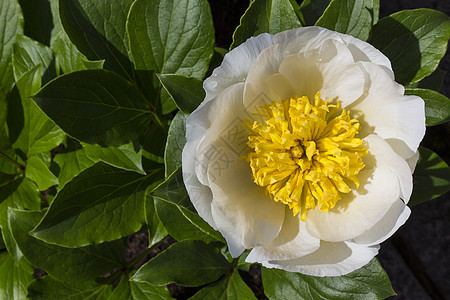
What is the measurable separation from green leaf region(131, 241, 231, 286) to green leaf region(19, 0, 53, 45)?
620mm

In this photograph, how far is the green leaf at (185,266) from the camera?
861mm

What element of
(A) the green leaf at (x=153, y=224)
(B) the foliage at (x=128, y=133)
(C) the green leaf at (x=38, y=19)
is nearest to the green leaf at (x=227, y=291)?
(B) the foliage at (x=128, y=133)

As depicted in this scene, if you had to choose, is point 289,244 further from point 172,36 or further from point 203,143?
point 172,36

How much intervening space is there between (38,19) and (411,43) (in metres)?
0.83

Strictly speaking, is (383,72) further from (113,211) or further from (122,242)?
(122,242)

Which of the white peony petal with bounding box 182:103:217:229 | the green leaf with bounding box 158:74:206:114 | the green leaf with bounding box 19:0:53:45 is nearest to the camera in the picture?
the white peony petal with bounding box 182:103:217:229

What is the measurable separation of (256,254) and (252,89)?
23 cm

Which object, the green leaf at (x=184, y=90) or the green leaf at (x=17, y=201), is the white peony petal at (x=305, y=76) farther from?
the green leaf at (x=17, y=201)

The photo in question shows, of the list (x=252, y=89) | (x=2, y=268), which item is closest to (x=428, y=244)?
(x=252, y=89)

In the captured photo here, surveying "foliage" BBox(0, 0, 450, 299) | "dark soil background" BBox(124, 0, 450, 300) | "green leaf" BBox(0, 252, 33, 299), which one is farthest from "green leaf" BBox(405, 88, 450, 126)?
"green leaf" BBox(0, 252, 33, 299)

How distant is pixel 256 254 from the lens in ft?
2.21

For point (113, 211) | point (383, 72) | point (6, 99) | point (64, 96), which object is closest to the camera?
point (383, 72)

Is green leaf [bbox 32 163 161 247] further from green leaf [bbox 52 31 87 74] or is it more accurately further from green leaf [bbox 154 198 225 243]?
green leaf [bbox 52 31 87 74]

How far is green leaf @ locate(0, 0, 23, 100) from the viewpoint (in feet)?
3.43
